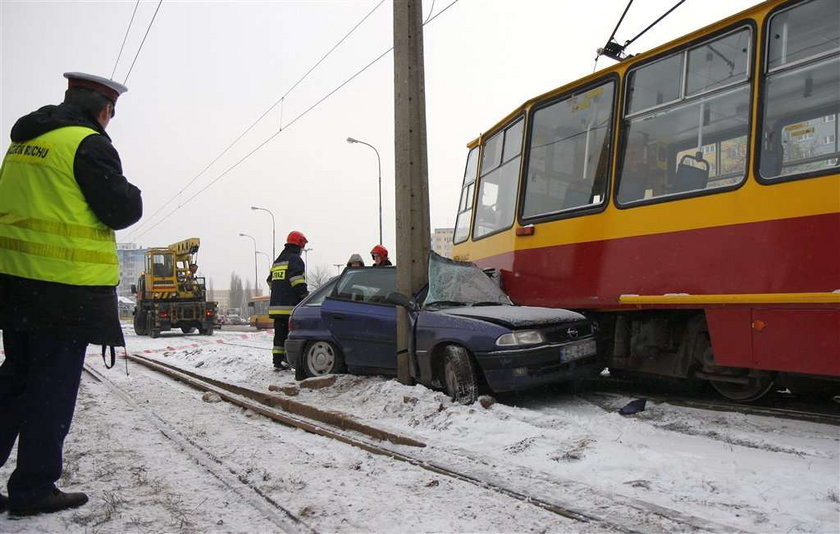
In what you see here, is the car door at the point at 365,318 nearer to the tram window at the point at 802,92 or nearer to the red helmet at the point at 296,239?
the red helmet at the point at 296,239

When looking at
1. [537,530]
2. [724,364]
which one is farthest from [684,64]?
[537,530]

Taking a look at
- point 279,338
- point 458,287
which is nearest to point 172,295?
point 279,338

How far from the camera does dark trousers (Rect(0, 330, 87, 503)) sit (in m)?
2.64

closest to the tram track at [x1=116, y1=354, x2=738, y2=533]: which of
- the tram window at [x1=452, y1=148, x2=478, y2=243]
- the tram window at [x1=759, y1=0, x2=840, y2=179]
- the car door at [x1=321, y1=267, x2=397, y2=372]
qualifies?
the car door at [x1=321, y1=267, x2=397, y2=372]

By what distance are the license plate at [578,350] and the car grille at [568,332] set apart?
62mm

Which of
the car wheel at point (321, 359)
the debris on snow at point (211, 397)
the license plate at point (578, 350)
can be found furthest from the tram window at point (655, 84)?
the debris on snow at point (211, 397)

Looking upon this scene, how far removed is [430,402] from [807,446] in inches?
105

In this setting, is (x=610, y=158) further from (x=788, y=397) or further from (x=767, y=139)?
(x=788, y=397)

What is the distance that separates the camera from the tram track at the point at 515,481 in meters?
2.65

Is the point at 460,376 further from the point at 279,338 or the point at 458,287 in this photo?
the point at 279,338

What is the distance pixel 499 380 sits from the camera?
16.7 feet

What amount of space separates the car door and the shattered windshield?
0.63m

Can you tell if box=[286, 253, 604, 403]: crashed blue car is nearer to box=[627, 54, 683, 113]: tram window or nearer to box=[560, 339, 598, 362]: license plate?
box=[560, 339, 598, 362]: license plate

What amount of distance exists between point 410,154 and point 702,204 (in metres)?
2.81
